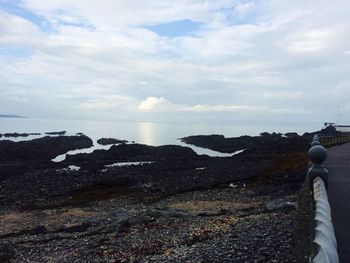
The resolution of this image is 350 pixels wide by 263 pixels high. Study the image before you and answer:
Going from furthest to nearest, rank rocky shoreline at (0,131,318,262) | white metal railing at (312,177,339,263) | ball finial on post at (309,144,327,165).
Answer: rocky shoreline at (0,131,318,262), ball finial on post at (309,144,327,165), white metal railing at (312,177,339,263)

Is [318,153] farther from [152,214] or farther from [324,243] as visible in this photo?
[152,214]

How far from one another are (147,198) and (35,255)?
13262mm

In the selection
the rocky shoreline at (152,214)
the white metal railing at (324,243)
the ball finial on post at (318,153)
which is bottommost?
the rocky shoreline at (152,214)

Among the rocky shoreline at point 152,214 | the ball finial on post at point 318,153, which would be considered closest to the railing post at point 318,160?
the ball finial on post at point 318,153

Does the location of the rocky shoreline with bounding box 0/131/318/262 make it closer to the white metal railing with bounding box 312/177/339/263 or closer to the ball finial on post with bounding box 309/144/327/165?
the ball finial on post with bounding box 309/144/327/165

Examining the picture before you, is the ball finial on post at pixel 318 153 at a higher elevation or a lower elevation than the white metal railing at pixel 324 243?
higher

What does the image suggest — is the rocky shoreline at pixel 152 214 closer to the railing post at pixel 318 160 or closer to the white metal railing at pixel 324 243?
the railing post at pixel 318 160

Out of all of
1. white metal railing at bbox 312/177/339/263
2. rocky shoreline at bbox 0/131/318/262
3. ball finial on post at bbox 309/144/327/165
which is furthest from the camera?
rocky shoreline at bbox 0/131/318/262

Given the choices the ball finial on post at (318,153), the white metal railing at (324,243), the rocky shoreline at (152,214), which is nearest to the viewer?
the white metal railing at (324,243)

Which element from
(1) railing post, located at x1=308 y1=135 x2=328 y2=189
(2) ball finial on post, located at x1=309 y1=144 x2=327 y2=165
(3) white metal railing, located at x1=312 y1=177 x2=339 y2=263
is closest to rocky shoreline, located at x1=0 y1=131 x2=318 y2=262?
(1) railing post, located at x1=308 y1=135 x2=328 y2=189

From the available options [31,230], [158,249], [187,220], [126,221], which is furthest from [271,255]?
[31,230]

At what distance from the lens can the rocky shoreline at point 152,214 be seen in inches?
480

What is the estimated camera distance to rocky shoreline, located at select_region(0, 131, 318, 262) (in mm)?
12188

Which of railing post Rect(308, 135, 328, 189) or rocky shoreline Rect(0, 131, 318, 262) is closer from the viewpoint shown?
railing post Rect(308, 135, 328, 189)
